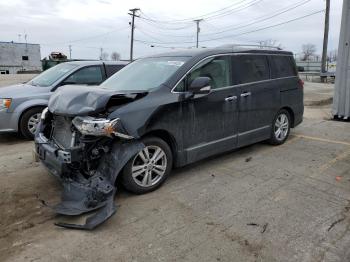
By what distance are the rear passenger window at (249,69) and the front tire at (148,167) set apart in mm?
1792

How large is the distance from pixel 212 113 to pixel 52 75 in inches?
178

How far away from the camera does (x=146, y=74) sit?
4770 mm

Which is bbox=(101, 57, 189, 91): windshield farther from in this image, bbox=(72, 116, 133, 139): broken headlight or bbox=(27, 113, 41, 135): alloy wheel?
bbox=(27, 113, 41, 135): alloy wheel

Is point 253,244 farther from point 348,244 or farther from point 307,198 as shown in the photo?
point 307,198

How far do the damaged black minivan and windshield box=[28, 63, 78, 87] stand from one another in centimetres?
267

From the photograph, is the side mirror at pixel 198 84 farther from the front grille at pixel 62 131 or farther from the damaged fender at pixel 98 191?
the front grille at pixel 62 131

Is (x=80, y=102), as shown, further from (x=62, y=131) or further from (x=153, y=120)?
(x=153, y=120)

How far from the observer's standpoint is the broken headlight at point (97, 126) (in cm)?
349

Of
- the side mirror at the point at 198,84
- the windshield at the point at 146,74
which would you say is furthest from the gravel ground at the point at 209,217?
the windshield at the point at 146,74

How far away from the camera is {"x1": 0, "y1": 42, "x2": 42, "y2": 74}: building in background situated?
238 ft

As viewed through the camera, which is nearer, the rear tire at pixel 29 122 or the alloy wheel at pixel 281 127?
the alloy wheel at pixel 281 127

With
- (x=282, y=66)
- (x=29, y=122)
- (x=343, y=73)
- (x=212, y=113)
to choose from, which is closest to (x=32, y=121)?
(x=29, y=122)

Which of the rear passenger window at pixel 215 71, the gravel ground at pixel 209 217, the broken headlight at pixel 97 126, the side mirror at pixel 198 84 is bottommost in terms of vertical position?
the gravel ground at pixel 209 217

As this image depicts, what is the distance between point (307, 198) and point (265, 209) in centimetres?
66
